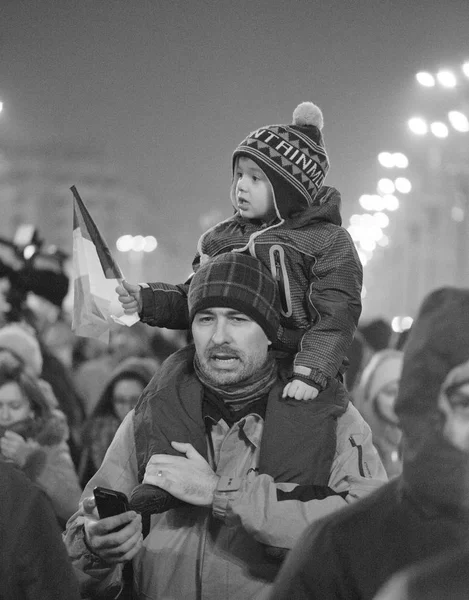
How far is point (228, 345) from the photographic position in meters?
3.59

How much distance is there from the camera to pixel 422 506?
73.8 inches

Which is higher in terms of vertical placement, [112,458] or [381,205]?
[381,205]

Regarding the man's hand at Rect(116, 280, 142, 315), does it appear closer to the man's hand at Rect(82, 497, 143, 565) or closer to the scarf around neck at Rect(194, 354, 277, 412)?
the scarf around neck at Rect(194, 354, 277, 412)

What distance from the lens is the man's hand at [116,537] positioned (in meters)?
3.24

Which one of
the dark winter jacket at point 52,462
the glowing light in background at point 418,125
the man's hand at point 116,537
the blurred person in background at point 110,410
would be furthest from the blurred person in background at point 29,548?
the glowing light in background at point 418,125

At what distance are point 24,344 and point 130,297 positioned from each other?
328cm

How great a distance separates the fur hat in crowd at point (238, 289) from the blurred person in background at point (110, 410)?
3490 millimetres

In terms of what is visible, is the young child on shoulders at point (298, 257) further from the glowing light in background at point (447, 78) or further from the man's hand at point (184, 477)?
the glowing light in background at point (447, 78)

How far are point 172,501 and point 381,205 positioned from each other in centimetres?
4082

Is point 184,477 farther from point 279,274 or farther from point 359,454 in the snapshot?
point 279,274

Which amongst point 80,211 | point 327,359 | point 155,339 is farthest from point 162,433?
point 155,339

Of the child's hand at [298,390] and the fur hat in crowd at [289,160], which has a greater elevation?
the fur hat in crowd at [289,160]

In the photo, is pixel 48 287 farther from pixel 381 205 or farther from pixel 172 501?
pixel 381 205

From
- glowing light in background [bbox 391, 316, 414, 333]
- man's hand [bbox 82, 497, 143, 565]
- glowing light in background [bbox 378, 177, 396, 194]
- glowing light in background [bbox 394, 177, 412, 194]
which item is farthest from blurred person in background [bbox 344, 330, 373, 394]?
glowing light in background [bbox 378, 177, 396, 194]
